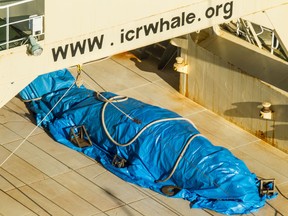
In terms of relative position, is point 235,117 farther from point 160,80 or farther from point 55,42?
point 55,42

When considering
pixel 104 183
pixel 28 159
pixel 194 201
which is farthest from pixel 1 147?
pixel 194 201

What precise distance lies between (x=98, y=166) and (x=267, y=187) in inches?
127

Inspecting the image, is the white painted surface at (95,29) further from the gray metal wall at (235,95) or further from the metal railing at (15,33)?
the gray metal wall at (235,95)

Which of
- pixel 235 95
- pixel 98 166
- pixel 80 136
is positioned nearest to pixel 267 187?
pixel 235 95

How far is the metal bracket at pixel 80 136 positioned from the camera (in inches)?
1007

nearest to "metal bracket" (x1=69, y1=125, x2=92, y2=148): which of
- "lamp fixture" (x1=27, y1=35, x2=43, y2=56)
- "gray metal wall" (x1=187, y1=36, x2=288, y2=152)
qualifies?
"gray metal wall" (x1=187, y1=36, x2=288, y2=152)

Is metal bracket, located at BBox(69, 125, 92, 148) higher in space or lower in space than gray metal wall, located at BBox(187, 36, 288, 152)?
lower

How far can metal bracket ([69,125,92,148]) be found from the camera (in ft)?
83.9

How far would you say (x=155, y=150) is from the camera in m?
24.4

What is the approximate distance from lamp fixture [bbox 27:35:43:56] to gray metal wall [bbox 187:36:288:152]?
6205 mm

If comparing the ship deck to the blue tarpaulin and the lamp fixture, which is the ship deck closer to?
the blue tarpaulin

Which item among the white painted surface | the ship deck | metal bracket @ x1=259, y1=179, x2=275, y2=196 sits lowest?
the ship deck

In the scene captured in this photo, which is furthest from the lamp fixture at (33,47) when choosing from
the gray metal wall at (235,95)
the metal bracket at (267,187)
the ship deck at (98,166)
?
the gray metal wall at (235,95)

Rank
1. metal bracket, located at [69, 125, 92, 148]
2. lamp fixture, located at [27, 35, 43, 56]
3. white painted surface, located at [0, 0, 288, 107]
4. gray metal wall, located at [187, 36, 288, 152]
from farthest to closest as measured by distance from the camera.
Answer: metal bracket, located at [69, 125, 92, 148] → gray metal wall, located at [187, 36, 288, 152] → white painted surface, located at [0, 0, 288, 107] → lamp fixture, located at [27, 35, 43, 56]
